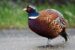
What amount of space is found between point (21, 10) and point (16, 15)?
544 millimetres

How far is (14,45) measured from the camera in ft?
28.9

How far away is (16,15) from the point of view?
12.4 meters

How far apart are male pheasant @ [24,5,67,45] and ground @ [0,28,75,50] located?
0.97 feet

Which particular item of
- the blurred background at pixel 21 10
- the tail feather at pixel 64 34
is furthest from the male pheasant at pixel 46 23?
the blurred background at pixel 21 10

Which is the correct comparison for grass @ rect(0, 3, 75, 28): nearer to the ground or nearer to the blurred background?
the blurred background

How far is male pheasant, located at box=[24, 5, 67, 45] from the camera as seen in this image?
8289 mm

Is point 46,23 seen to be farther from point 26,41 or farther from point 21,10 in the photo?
point 21,10

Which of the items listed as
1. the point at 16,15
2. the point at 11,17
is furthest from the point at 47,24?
the point at 16,15

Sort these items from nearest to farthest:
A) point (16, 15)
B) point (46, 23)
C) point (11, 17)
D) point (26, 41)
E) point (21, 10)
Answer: point (46, 23), point (26, 41), point (11, 17), point (16, 15), point (21, 10)

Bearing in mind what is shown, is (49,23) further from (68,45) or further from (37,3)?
(37,3)

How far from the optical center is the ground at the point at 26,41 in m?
8.48

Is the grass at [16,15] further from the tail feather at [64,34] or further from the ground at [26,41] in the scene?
the tail feather at [64,34]

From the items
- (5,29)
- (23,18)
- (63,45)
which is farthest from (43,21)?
(23,18)

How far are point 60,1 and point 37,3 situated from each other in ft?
Result: 2.44
